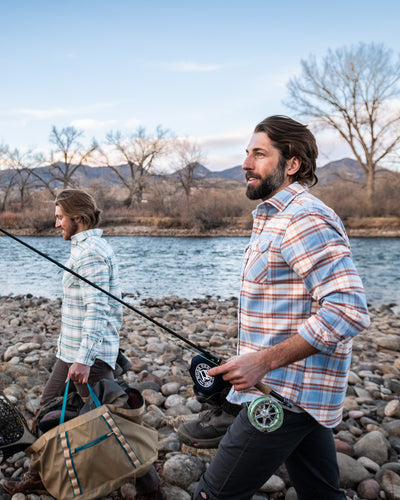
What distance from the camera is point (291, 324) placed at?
157 cm

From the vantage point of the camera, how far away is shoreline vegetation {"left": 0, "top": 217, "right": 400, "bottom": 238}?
96.9 ft

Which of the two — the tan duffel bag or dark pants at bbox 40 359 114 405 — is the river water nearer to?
dark pants at bbox 40 359 114 405

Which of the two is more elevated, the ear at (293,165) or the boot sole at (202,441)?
the ear at (293,165)

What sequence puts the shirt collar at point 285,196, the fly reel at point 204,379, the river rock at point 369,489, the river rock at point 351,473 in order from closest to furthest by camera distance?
1. the shirt collar at point 285,196
2. the fly reel at point 204,379
3. the river rock at point 369,489
4. the river rock at point 351,473

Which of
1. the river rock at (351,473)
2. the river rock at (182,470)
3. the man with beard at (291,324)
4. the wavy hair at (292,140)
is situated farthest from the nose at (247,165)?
the river rock at (351,473)

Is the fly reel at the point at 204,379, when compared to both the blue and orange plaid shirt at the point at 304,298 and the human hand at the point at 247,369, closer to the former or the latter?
the blue and orange plaid shirt at the point at 304,298

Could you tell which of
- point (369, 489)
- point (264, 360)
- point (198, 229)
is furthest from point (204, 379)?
point (198, 229)

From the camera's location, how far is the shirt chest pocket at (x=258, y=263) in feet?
5.22

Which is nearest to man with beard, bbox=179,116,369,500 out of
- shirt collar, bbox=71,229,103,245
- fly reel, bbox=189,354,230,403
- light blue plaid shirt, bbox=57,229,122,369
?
fly reel, bbox=189,354,230,403

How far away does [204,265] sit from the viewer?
17.7 m

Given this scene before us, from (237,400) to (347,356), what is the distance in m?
0.41

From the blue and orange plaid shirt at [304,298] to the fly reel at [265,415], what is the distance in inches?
2.3

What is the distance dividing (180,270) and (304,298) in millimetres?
14906

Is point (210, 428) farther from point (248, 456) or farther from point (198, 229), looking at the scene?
point (198, 229)
